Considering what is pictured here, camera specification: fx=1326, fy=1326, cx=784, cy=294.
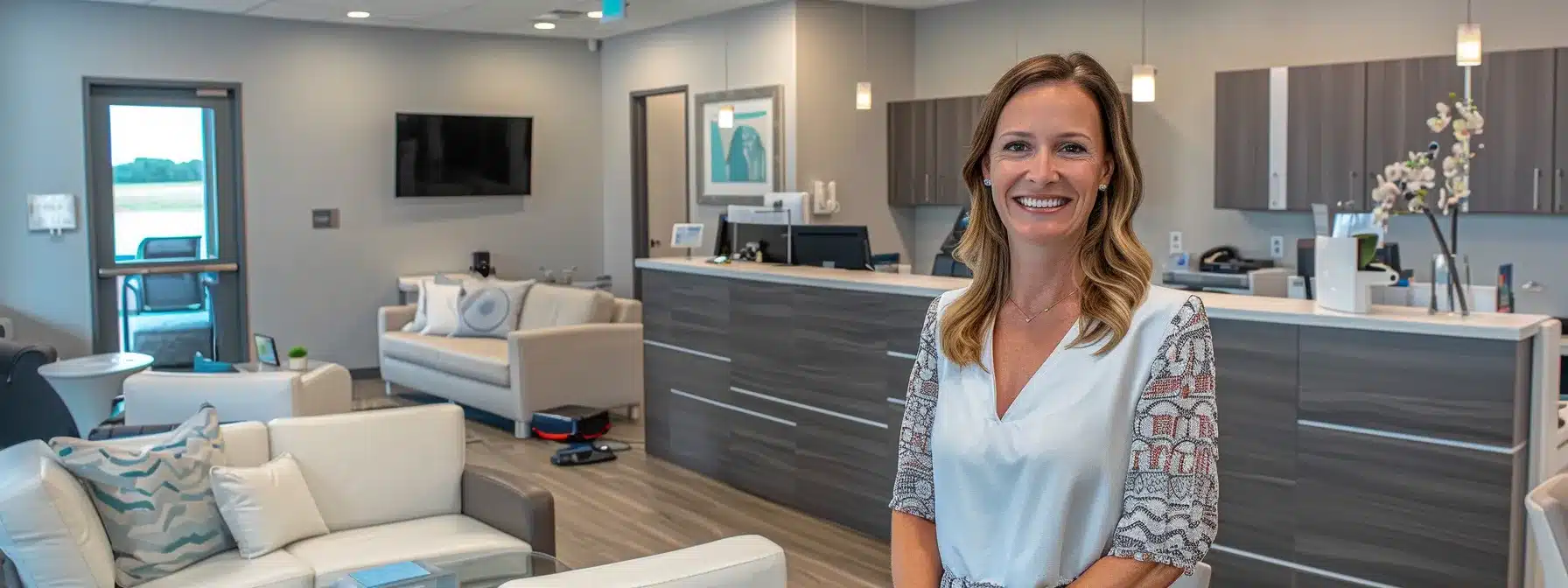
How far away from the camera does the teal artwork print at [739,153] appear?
30.0 ft

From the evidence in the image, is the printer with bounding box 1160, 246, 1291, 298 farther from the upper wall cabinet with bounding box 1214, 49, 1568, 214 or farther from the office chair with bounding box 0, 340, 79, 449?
the office chair with bounding box 0, 340, 79, 449

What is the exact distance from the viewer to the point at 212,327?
9680 mm

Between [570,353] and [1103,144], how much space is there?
260 inches

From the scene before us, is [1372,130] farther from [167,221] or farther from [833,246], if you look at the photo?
[167,221]

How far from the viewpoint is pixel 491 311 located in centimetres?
881

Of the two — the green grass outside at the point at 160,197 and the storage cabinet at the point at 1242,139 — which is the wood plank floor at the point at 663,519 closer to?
the storage cabinet at the point at 1242,139

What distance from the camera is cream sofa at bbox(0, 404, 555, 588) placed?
11.3 ft

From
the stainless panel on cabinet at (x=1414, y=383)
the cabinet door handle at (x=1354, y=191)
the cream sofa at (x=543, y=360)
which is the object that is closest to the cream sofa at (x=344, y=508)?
the stainless panel on cabinet at (x=1414, y=383)

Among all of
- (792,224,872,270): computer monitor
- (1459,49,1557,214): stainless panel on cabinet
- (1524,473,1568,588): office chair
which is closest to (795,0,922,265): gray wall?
(792,224,872,270): computer monitor

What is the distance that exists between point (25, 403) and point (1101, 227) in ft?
19.8

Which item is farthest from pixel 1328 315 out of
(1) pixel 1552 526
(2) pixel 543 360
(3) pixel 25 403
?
(3) pixel 25 403

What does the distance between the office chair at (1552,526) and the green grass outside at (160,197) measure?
8.90 m

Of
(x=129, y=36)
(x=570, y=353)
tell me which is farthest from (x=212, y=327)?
(x=570, y=353)

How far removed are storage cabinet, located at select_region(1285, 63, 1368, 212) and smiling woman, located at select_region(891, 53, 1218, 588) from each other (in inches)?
222
